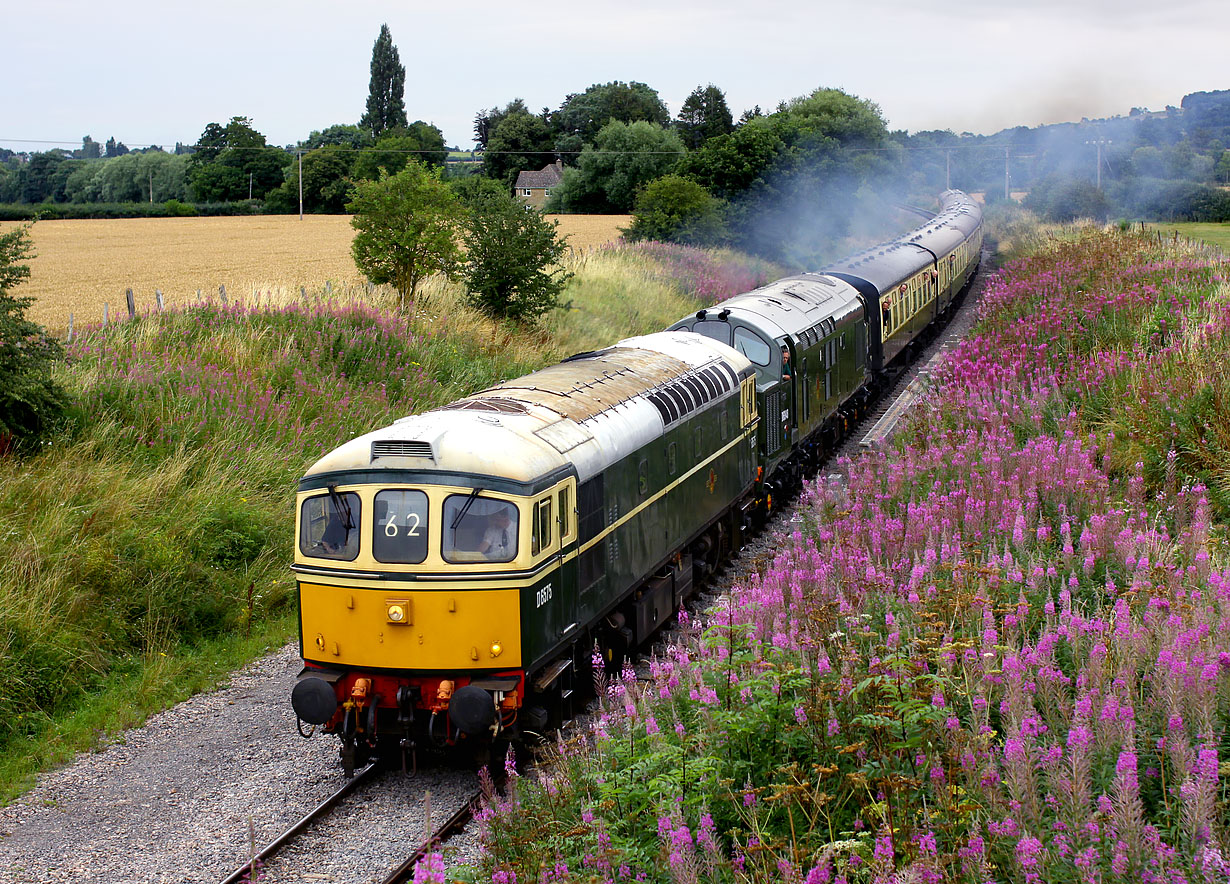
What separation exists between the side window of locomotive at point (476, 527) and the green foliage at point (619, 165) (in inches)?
2406

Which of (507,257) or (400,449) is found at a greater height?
(507,257)

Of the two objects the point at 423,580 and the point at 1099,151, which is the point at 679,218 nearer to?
the point at 1099,151

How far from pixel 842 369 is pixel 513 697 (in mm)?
13516

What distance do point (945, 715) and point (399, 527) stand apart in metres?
4.45

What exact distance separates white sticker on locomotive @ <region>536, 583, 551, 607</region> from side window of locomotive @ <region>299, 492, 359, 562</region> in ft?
4.61

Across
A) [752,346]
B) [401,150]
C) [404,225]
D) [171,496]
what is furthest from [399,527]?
[401,150]

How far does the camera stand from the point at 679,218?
4528cm

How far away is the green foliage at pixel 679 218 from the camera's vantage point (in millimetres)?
45156

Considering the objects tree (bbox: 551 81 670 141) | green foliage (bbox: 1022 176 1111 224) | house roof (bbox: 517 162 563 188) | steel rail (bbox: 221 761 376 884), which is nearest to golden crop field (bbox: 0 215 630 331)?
steel rail (bbox: 221 761 376 884)

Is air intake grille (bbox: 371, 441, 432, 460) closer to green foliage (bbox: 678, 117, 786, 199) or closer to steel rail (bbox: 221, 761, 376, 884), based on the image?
steel rail (bbox: 221, 761, 376, 884)

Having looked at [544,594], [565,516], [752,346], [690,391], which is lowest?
[544,594]

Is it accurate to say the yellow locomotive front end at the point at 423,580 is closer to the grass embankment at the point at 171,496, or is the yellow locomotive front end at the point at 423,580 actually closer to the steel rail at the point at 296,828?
the steel rail at the point at 296,828

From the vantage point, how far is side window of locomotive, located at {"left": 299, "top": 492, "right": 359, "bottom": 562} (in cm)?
865

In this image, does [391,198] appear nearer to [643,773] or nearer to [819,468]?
[819,468]
